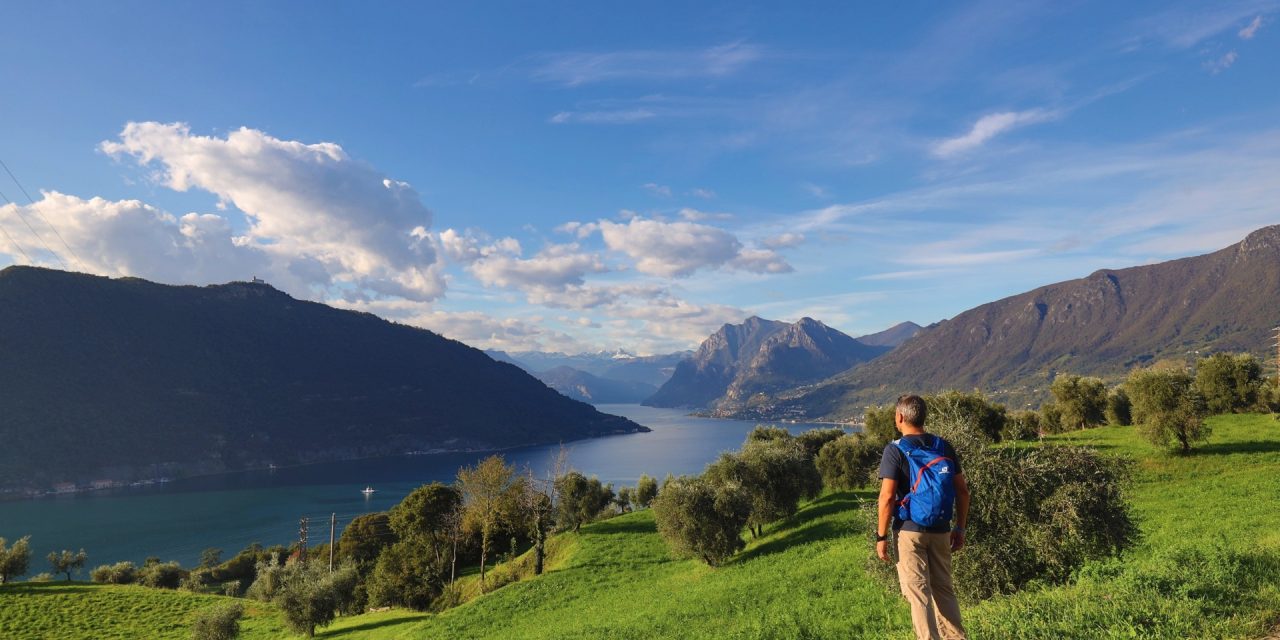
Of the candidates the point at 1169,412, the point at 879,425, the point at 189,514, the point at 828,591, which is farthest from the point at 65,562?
the point at 1169,412

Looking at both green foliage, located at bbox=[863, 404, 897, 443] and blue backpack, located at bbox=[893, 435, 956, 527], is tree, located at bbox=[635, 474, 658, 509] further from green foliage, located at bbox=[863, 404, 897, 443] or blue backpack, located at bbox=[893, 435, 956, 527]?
blue backpack, located at bbox=[893, 435, 956, 527]

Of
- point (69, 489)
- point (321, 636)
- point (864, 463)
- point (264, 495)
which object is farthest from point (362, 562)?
point (69, 489)

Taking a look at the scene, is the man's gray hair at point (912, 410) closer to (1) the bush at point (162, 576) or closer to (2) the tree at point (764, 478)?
(2) the tree at point (764, 478)

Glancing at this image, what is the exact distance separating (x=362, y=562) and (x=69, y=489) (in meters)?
Answer: 175

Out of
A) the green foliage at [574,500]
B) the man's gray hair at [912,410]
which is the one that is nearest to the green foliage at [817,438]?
the green foliage at [574,500]

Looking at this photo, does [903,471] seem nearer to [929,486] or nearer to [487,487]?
[929,486]

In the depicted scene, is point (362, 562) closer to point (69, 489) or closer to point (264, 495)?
point (264, 495)

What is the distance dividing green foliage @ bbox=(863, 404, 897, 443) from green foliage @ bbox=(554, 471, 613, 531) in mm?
36526

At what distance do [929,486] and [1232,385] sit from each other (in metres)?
78.5

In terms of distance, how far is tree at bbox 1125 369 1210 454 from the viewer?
126 ft

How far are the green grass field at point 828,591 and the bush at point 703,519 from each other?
148 centimetres

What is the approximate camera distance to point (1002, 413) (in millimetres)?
68562

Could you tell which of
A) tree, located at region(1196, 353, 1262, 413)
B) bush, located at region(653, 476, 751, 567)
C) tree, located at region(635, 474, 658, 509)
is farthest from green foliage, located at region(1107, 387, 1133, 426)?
tree, located at region(635, 474, 658, 509)

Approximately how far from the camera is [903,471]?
774cm
